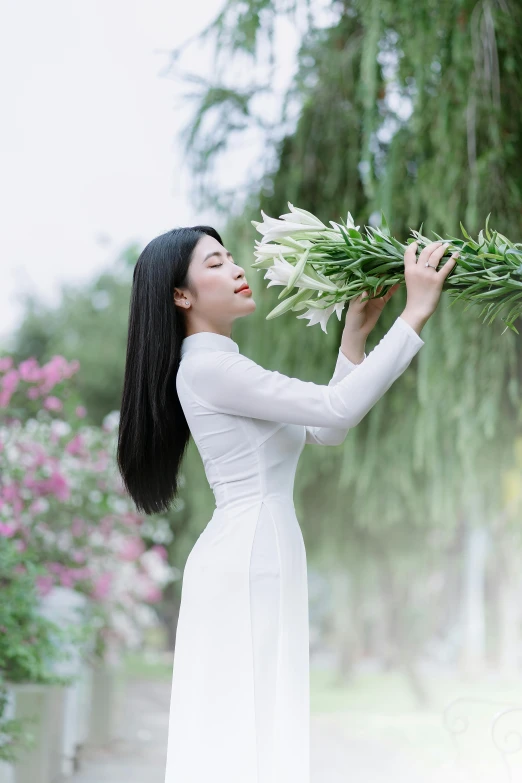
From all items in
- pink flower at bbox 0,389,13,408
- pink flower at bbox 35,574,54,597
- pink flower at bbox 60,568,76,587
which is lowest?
pink flower at bbox 35,574,54,597

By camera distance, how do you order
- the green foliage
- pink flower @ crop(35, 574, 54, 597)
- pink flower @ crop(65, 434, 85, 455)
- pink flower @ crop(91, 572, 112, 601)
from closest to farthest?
the green foliage → pink flower @ crop(35, 574, 54, 597) → pink flower @ crop(65, 434, 85, 455) → pink flower @ crop(91, 572, 112, 601)

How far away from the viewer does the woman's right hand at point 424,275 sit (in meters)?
1.24

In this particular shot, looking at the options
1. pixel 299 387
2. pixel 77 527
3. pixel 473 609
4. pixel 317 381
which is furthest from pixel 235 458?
pixel 473 609

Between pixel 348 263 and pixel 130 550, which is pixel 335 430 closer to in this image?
pixel 348 263

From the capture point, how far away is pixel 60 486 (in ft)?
12.7

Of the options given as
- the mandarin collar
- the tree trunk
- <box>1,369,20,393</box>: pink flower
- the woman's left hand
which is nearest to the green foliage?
<box>1,369,20,393</box>: pink flower

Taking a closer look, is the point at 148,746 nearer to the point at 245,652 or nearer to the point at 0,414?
the point at 0,414

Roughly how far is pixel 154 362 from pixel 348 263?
15.6 inches

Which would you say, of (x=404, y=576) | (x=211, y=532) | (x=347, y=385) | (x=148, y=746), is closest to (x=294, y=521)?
(x=211, y=532)

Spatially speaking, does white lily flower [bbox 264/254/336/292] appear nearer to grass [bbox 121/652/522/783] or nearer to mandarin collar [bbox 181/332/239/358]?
mandarin collar [bbox 181/332/239/358]

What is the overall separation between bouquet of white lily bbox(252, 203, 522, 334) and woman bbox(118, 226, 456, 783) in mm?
39

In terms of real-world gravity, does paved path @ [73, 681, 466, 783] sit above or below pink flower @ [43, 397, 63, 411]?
below

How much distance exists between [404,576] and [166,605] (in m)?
2.73

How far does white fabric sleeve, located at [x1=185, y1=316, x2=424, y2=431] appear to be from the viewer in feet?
4.17
